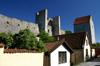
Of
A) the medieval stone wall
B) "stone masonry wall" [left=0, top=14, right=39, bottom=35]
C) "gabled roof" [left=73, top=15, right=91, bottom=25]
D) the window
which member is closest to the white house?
the window

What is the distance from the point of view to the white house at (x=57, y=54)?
9291 millimetres

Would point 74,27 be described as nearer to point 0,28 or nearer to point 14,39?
point 0,28

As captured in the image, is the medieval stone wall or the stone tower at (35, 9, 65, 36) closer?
the stone tower at (35, 9, 65, 36)

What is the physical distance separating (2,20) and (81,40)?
711 inches

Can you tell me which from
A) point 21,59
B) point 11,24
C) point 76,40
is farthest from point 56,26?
point 21,59

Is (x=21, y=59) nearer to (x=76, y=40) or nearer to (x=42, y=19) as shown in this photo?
(x=76, y=40)

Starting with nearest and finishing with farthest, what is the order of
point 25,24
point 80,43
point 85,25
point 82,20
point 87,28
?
point 80,43 → point 25,24 → point 87,28 → point 85,25 → point 82,20

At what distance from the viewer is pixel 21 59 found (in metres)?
7.10

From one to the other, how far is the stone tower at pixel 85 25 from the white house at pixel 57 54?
1644 inches

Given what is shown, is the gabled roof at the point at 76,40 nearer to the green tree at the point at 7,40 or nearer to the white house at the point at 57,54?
the white house at the point at 57,54

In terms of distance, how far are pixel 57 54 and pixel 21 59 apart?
4279 millimetres

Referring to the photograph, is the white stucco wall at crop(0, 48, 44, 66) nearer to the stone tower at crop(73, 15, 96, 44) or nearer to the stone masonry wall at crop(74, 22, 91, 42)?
the stone tower at crop(73, 15, 96, 44)

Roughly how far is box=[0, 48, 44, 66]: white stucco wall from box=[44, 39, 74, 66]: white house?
0.94 m

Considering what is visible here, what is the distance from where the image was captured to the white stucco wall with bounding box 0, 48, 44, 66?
20.2 feet
